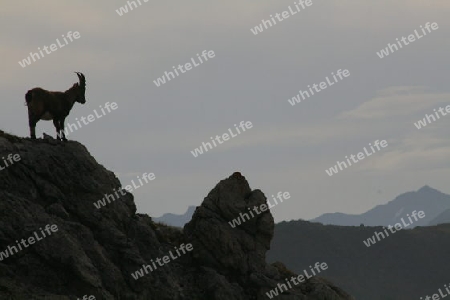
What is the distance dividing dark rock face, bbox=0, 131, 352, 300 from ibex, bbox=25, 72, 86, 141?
97cm

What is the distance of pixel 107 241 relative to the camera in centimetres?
3378

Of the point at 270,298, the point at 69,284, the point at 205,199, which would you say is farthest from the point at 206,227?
the point at 69,284

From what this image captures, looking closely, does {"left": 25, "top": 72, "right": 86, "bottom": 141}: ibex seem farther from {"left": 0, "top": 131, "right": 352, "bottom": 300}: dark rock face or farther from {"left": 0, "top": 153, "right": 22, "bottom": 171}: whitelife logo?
{"left": 0, "top": 153, "right": 22, "bottom": 171}: whitelife logo

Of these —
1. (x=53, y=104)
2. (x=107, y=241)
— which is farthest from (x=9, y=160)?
(x=107, y=241)

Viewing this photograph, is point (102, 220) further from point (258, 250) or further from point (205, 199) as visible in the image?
point (258, 250)

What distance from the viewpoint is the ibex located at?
110ft

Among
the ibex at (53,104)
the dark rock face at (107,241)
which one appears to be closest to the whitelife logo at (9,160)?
the dark rock face at (107,241)

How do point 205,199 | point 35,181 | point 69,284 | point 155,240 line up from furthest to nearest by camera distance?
point 205,199 → point 155,240 → point 35,181 → point 69,284

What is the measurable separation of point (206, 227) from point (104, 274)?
7.11 meters

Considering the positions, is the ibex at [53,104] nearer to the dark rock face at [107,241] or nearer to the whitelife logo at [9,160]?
the dark rock face at [107,241]

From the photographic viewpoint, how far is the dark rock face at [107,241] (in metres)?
30.4

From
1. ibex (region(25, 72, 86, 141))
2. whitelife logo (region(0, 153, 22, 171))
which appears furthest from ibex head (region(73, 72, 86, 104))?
whitelife logo (region(0, 153, 22, 171))

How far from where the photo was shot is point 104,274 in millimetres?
32000

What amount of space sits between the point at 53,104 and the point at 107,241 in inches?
281
